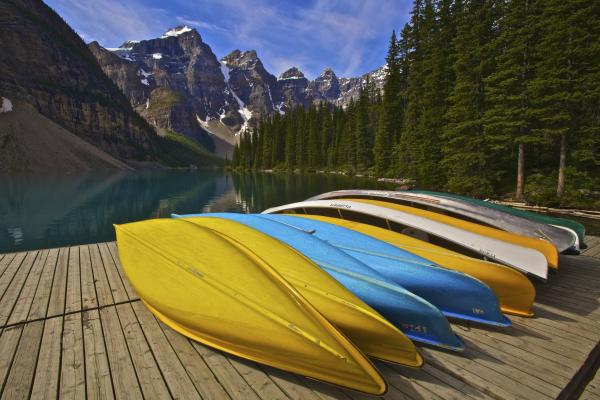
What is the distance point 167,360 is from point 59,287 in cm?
329

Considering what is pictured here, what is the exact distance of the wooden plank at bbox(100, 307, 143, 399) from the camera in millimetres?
2775

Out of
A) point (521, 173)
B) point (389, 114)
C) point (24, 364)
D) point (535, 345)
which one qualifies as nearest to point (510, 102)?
point (521, 173)

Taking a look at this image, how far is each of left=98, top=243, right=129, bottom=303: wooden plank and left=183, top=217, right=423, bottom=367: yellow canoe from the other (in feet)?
8.07

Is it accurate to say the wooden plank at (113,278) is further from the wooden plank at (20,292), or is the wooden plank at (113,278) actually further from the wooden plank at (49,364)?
the wooden plank at (20,292)

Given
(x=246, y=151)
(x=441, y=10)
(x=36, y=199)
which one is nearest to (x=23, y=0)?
(x=246, y=151)

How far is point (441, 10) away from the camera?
3047 centimetres

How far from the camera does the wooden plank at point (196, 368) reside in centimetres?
276

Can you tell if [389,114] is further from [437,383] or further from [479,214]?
[437,383]

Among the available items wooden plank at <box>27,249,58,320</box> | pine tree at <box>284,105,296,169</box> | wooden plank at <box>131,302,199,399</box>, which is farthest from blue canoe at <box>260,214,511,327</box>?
pine tree at <box>284,105,296,169</box>

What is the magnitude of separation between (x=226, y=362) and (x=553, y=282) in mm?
5976

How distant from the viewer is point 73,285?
5176 millimetres

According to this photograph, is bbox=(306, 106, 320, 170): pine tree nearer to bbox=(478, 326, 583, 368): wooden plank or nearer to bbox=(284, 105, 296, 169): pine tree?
bbox=(284, 105, 296, 169): pine tree

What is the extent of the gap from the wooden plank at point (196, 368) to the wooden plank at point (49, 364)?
105 cm

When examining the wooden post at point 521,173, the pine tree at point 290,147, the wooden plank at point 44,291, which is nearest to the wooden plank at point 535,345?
the wooden plank at point 44,291
